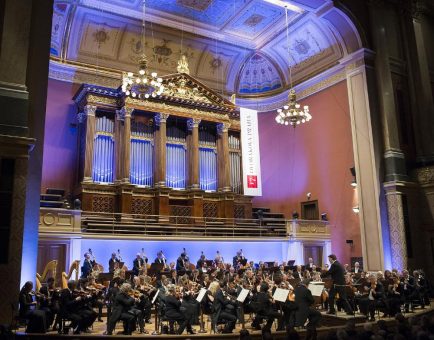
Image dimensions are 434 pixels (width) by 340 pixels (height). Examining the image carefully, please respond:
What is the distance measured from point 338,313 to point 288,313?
2403 millimetres

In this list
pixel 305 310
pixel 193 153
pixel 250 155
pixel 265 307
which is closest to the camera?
pixel 305 310

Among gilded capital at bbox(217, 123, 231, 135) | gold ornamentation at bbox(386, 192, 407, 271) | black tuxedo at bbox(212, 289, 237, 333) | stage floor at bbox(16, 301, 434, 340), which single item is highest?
gilded capital at bbox(217, 123, 231, 135)

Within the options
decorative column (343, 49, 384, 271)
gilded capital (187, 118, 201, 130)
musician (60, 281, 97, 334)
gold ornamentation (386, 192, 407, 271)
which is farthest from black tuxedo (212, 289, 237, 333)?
gilded capital (187, 118, 201, 130)

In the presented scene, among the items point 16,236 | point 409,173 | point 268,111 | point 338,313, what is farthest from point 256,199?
point 16,236

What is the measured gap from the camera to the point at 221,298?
330 inches

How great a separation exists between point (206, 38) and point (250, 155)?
6.06 meters

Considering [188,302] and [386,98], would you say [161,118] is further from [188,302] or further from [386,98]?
[188,302]

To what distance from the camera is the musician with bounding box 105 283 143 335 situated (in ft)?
25.6

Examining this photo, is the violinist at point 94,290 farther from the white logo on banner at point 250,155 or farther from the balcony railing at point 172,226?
the white logo on banner at point 250,155

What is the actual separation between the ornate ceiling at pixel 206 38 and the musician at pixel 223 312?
10.7 m

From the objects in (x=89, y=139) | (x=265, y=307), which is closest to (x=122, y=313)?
(x=265, y=307)

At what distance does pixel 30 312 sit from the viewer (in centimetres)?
736

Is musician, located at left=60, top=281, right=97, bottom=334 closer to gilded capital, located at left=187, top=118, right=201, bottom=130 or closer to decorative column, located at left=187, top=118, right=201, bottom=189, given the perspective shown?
decorative column, located at left=187, top=118, right=201, bottom=189

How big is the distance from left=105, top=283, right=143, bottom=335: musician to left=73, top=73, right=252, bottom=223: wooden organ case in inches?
312
